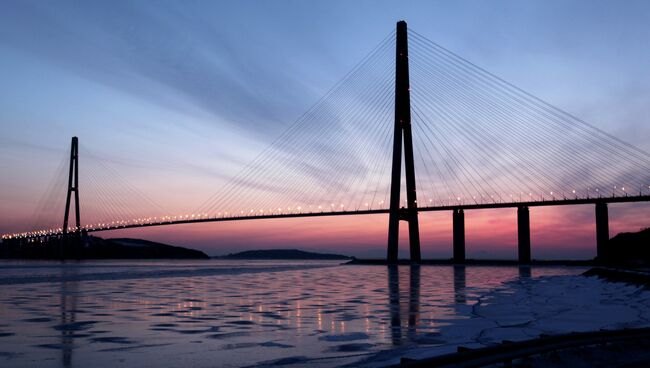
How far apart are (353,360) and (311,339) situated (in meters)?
2.09

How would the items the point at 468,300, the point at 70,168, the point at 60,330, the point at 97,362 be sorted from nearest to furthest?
the point at 97,362 → the point at 60,330 → the point at 468,300 → the point at 70,168

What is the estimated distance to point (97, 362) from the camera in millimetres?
8039

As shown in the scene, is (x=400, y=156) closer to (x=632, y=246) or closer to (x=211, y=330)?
(x=632, y=246)

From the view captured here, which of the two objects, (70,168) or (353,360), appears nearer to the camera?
(353,360)

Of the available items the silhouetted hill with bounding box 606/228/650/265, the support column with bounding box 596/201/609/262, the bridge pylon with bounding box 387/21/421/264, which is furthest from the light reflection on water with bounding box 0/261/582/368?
the silhouetted hill with bounding box 606/228/650/265

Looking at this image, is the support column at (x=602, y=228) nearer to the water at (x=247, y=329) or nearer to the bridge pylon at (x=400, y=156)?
the bridge pylon at (x=400, y=156)

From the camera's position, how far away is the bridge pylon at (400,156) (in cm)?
6341

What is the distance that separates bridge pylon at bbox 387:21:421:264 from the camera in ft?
208

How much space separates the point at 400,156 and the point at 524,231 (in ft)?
93.7

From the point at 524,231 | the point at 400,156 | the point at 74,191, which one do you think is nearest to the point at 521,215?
the point at 524,231

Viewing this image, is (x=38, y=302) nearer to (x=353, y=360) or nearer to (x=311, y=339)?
(x=311, y=339)

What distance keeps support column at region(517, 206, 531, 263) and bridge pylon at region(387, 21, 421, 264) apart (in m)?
19.6

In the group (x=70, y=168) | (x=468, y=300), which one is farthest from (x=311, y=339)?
(x=70, y=168)

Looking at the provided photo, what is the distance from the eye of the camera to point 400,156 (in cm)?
6344
